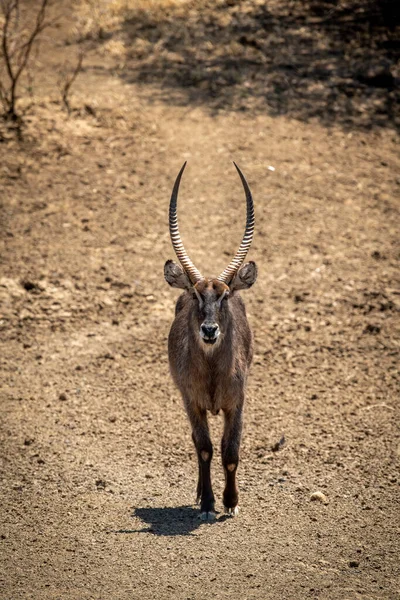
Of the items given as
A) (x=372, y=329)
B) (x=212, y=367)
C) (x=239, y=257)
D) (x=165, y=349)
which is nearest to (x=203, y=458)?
(x=212, y=367)

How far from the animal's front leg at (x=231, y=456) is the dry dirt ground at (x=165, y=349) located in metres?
0.17

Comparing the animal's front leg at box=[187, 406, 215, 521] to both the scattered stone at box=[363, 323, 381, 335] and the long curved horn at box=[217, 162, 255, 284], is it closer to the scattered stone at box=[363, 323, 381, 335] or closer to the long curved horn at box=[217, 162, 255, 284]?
the long curved horn at box=[217, 162, 255, 284]

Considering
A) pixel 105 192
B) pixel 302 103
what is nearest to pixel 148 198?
pixel 105 192

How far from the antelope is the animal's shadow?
124mm

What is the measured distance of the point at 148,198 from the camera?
13625 mm

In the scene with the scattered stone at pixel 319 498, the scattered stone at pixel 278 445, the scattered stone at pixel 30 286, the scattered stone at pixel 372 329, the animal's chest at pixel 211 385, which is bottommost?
the scattered stone at pixel 372 329

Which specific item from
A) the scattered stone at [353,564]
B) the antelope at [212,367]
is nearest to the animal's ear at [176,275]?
the antelope at [212,367]

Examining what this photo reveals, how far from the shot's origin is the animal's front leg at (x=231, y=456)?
7457mm

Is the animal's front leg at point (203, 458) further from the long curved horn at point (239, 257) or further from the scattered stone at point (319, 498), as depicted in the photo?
the long curved horn at point (239, 257)

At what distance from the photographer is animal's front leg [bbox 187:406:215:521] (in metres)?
7.41

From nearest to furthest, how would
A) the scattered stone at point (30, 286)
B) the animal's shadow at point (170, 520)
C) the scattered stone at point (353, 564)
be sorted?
1. the scattered stone at point (353, 564)
2. the animal's shadow at point (170, 520)
3. the scattered stone at point (30, 286)

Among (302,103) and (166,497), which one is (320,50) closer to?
(302,103)

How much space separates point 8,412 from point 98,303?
8.48 ft

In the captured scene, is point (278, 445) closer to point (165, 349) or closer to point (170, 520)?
point (170, 520)
